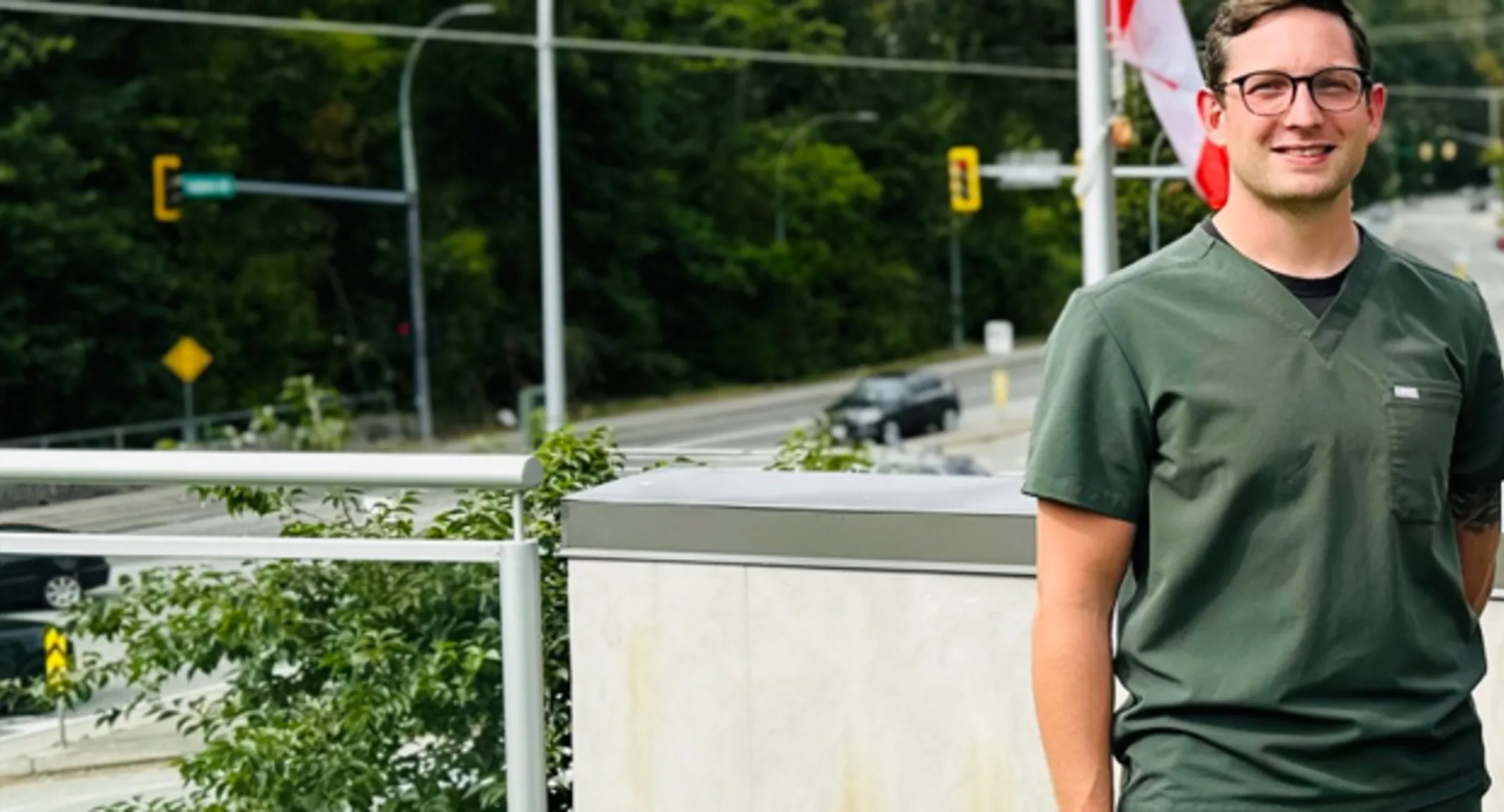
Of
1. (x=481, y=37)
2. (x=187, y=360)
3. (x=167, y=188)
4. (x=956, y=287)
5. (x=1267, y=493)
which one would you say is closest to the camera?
(x=1267, y=493)

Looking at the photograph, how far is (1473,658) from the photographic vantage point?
108 inches

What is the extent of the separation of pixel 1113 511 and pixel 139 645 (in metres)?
2.23

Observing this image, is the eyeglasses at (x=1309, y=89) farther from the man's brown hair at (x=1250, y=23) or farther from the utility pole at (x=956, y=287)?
the utility pole at (x=956, y=287)

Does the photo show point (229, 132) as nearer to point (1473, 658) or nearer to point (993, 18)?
point (993, 18)

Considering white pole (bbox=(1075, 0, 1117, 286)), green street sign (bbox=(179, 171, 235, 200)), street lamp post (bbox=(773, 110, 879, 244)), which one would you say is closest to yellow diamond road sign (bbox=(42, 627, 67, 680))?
white pole (bbox=(1075, 0, 1117, 286))

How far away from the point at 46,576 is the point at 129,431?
131 feet

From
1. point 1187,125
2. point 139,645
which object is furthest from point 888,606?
point 1187,125

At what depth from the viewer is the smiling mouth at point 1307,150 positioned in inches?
103

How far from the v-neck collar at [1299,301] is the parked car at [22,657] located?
A: 2477 millimetres

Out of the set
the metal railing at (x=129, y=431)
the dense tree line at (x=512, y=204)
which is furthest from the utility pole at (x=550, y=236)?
the dense tree line at (x=512, y=204)

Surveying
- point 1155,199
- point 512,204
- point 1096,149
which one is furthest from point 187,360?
point 1096,149

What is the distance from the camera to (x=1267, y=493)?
8.47 feet

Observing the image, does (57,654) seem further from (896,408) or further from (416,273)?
(416,273)

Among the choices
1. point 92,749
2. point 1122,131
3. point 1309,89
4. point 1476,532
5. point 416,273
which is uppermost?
point 1122,131
